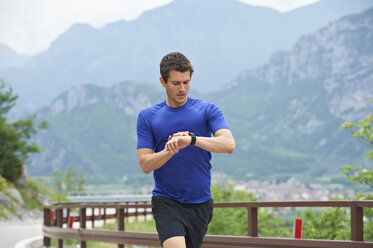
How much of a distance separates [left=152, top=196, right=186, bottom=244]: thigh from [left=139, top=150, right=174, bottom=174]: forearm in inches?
11.6

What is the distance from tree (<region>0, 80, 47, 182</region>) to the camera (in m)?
34.0

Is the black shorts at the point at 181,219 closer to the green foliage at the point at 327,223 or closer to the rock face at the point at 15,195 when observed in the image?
the green foliage at the point at 327,223

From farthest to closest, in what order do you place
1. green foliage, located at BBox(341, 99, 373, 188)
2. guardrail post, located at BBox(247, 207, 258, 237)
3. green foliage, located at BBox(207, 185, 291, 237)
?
green foliage, located at BBox(207, 185, 291, 237) < green foliage, located at BBox(341, 99, 373, 188) < guardrail post, located at BBox(247, 207, 258, 237)

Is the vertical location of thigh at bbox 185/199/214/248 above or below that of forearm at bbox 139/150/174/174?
below

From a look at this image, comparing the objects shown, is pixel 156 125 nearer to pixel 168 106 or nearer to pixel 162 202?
pixel 168 106

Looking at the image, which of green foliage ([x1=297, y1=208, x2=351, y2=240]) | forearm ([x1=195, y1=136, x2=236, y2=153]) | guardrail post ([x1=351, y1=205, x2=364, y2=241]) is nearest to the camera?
forearm ([x1=195, y1=136, x2=236, y2=153])

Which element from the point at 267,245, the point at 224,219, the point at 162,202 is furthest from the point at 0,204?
the point at 162,202

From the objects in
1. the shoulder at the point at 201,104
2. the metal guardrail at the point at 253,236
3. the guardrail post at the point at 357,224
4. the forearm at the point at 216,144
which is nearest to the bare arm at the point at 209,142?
the forearm at the point at 216,144

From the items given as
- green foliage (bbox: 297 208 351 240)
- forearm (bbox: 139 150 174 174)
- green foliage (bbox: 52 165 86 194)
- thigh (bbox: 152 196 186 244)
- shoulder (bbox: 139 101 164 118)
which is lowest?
green foliage (bbox: 52 165 86 194)

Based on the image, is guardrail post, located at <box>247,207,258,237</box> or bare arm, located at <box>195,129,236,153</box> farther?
guardrail post, located at <box>247,207,258,237</box>

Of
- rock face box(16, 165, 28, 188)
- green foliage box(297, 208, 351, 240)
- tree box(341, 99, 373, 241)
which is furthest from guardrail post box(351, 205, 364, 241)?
rock face box(16, 165, 28, 188)

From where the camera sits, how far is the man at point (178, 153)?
390 centimetres

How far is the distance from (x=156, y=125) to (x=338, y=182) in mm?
195163

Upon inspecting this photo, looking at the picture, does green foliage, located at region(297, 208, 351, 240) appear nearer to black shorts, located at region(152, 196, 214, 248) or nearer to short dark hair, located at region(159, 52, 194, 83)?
black shorts, located at region(152, 196, 214, 248)
